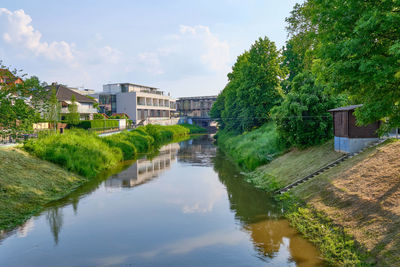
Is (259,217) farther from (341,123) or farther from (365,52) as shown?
(341,123)

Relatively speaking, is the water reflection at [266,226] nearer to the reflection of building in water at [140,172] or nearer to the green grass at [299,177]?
the green grass at [299,177]

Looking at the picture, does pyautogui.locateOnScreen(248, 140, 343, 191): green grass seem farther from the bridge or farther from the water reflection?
the bridge

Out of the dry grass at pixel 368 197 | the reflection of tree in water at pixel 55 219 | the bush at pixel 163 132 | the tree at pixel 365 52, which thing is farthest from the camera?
the bush at pixel 163 132

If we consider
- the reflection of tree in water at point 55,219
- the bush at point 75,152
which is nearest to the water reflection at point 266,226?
the reflection of tree in water at point 55,219

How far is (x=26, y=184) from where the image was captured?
2200 cm

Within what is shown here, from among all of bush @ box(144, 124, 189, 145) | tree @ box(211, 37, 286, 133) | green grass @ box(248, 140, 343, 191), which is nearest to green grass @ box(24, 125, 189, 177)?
green grass @ box(248, 140, 343, 191)

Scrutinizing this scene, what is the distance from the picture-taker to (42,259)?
13344mm

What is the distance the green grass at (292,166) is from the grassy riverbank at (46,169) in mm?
15260

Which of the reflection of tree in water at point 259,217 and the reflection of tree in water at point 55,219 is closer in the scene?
the reflection of tree in water at point 259,217

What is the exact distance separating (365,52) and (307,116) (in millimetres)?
16937

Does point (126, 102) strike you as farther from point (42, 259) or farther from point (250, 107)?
point (42, 259)

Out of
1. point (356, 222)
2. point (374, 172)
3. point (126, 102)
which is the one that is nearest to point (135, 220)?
point (356, 222)

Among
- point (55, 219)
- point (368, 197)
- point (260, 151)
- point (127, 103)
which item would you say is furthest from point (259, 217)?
point (127, 103)

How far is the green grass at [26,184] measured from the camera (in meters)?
18.3
